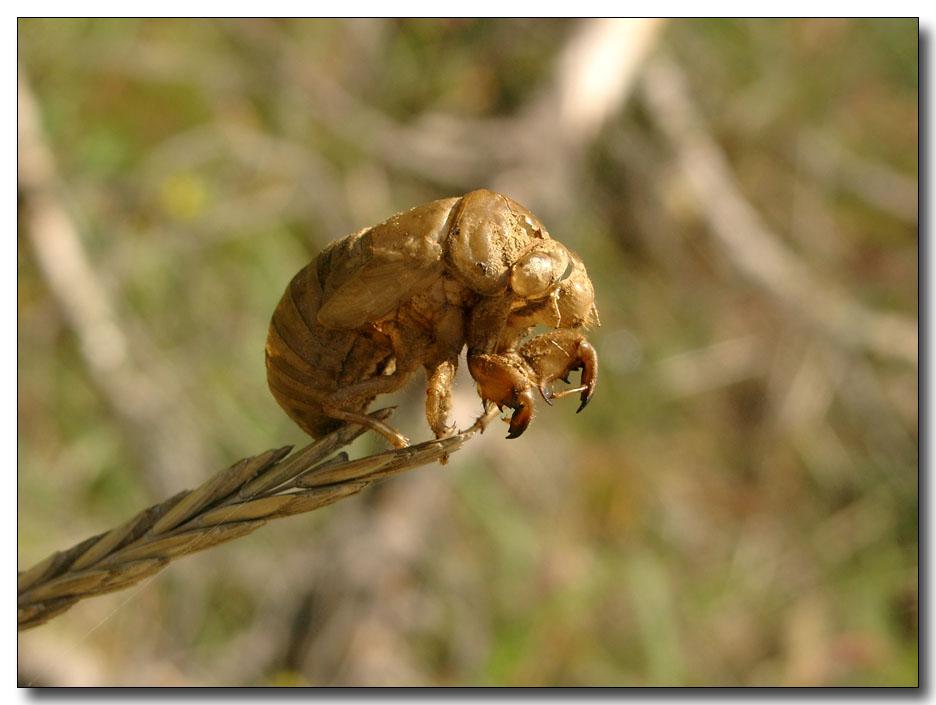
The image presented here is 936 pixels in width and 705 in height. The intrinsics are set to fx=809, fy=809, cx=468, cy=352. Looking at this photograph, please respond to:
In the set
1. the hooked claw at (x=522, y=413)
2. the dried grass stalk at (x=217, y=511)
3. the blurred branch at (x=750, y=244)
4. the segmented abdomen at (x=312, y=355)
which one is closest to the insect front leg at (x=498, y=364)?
the hooked claw at (x=522, y=413)

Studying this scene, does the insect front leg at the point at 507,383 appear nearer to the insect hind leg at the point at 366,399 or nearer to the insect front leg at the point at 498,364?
the insect front leg at the point at 498,364

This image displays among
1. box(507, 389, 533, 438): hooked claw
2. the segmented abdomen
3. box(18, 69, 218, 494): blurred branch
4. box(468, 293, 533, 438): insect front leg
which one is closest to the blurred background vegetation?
box(18, 69, 218, 494): blurred branch

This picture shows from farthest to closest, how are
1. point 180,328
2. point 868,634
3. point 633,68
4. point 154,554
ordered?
point 633,68 → point 868,634 → point 180,328 → point 154,554

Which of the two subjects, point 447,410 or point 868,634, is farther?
point 868,634

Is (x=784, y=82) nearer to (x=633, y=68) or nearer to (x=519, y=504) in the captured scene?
(x=633, y=68)

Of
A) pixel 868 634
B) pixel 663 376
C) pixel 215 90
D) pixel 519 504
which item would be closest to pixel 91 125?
pixel 215 90

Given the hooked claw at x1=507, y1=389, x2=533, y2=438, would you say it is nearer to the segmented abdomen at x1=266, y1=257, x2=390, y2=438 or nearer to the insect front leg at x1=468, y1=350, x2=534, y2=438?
the insect front leg at x1=468, y1=350, x2=534, y2=438
